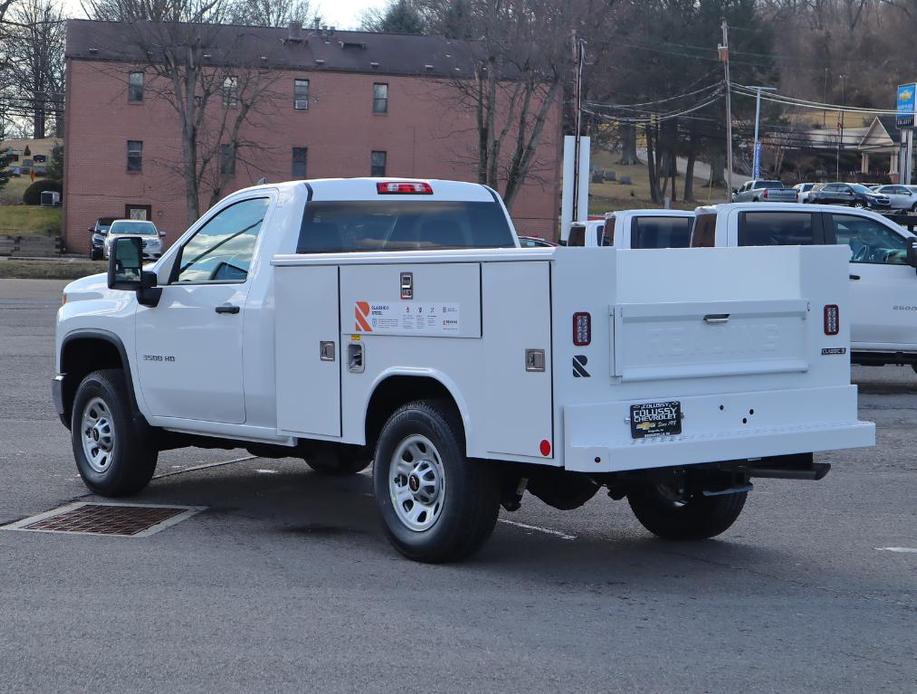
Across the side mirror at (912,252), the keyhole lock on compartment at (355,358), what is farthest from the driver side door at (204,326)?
the side mirror at (912,252)

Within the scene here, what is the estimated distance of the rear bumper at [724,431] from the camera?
6375mm

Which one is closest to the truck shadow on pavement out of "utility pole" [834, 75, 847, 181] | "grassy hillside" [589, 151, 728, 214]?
"grassy hillside" [589, 151, 728, 214]

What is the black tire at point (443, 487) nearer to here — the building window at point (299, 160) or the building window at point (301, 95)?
the building window at point (299, 160)

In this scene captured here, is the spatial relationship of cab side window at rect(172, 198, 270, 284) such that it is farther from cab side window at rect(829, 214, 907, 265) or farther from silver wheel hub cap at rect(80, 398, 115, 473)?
cab side window at rect(829, 214, 907, 265)

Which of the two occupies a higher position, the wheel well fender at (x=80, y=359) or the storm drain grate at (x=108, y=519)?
the wheel well fender at (x=80, y=359)

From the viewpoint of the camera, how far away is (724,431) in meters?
6.91

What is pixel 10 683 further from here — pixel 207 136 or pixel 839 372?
pixel 207 136

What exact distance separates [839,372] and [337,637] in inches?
135

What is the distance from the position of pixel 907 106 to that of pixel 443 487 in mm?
64973

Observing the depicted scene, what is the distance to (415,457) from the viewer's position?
7281 millimetres

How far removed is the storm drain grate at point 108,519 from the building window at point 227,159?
49.8 m

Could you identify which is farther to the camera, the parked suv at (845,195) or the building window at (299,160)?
the parked suv at (845,195)

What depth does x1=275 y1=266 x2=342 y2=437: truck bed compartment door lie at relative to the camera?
7625 mm

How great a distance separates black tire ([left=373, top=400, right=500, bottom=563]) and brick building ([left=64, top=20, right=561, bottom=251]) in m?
50.5
